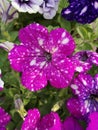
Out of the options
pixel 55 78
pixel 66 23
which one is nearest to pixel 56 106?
pixel 55 78

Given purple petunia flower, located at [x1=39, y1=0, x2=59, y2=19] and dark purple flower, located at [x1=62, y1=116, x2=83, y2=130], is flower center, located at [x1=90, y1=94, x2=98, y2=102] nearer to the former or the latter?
dark purple flower, located at [x1=62, y1=116, x2=83, y2=130]

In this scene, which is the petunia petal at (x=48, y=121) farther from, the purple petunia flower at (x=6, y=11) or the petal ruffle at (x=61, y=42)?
the purple petunia flower at (x=6, y=11)

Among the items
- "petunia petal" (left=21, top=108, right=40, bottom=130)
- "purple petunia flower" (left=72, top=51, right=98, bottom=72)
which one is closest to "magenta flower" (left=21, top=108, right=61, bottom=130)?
"petunia petal" (left=21, top=108, right=40, bottom=130)

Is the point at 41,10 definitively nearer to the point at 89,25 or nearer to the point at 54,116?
the point at 89,25

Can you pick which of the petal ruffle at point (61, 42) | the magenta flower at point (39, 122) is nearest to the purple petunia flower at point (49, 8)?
the petal ruffle at point (61, 42)

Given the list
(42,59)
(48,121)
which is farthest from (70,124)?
(42,59)

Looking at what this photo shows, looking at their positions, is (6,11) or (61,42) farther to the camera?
(6,11)

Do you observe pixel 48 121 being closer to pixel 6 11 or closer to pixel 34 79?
pixel 34 79
